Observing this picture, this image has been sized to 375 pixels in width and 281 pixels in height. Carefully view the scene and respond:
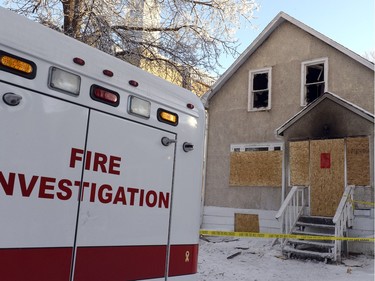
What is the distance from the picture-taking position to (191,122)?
354 centimetres

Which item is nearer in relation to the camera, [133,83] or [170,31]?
[133,83]

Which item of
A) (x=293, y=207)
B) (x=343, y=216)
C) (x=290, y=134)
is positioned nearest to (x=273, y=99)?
(x=290, y=134)

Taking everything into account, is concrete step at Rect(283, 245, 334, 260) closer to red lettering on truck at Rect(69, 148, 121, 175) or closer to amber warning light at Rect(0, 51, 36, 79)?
red lettering on truck at Rect(69, 148, 121, 175)

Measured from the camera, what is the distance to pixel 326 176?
37.6 feet

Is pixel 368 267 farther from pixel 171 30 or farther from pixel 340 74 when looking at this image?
pixel 171 30

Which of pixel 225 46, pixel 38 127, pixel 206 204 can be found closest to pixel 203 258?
pixel 206 204

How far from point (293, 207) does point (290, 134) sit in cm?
228

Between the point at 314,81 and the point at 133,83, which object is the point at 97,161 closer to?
the point at 133,83

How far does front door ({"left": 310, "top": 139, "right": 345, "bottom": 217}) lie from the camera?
36.8 feet

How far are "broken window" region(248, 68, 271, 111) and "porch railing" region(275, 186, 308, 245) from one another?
11.5 ft

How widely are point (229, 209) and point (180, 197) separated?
427 inches

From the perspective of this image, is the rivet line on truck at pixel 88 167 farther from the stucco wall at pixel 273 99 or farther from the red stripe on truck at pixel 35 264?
the stucco wall at pixel 273 99

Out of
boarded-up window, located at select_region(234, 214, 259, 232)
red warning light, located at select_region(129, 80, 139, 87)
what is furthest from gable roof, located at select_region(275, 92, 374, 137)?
red warning light, located at select_region(129, 80, 139, 87)

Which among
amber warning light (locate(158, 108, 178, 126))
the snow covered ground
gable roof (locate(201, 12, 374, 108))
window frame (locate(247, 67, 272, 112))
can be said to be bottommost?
the snow covered ground
